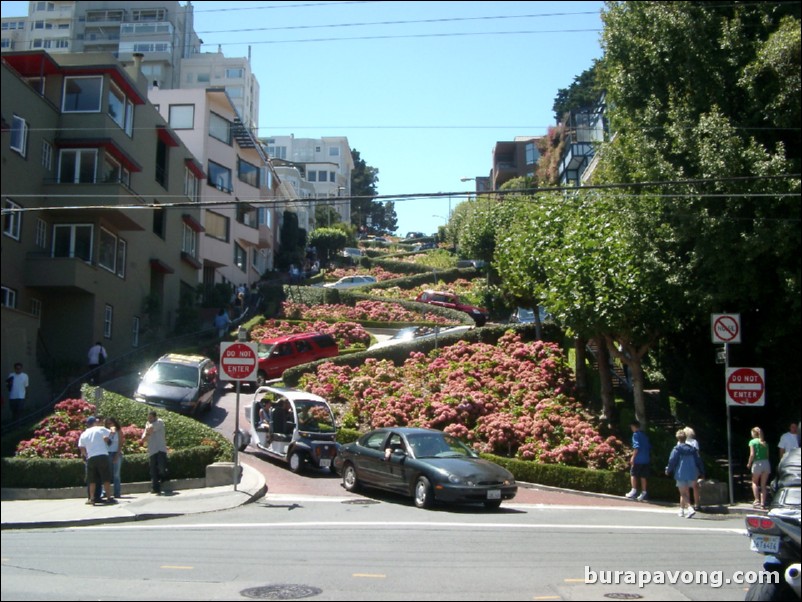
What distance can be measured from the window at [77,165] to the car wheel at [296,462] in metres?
15.9

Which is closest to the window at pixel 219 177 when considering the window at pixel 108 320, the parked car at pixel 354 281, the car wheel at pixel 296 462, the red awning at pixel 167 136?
the red awning at pixel 167 136

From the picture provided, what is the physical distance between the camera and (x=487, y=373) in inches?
1129

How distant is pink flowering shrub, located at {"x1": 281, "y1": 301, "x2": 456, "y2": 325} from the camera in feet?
151

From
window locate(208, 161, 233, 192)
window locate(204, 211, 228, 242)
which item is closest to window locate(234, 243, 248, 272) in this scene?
window locate(204, 211, 228, 242)

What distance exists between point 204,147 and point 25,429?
3227 centimetres

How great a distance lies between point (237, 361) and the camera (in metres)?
18.4

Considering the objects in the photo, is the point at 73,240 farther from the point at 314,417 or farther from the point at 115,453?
the point at 115,453

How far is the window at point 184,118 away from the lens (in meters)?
49.8

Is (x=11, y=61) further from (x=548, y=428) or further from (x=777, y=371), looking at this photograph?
(x=777, y=371)

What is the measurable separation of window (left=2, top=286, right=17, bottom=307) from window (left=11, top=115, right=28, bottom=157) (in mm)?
4579

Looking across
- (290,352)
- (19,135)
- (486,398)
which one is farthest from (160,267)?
(486,398)

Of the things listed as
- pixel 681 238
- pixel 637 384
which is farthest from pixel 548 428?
pixel 681 238

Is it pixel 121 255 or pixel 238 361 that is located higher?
pixel 121 255

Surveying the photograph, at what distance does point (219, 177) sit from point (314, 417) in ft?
106
